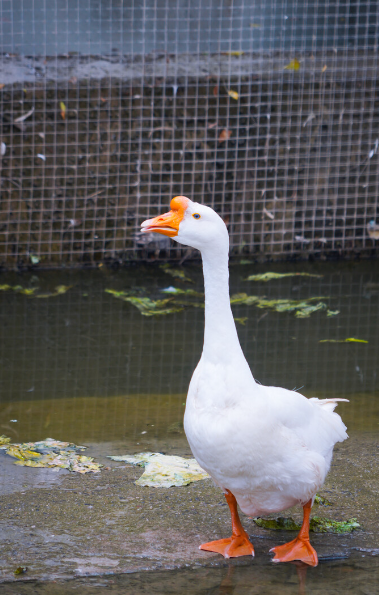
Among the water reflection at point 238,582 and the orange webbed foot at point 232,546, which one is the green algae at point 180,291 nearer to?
the orange webbed foot at point 232,546

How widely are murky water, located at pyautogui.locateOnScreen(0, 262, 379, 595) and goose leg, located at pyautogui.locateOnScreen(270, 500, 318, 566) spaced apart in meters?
0.05

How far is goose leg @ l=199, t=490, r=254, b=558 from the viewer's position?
2.73m

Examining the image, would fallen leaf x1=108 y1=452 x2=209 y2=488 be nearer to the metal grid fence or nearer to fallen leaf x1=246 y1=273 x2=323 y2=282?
fallen leaf x1=246 y1=273 x2=323 y2=282

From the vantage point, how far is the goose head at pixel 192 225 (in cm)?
262

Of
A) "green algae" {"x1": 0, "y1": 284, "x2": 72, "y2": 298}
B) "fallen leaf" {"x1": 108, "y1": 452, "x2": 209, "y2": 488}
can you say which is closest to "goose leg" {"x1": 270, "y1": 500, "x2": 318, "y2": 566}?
"fallen leaf" {"x1": 108, "y1": 452, "x2": 209, "y2": 488}

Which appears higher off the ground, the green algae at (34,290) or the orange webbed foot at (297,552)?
the green algae at (34,290)

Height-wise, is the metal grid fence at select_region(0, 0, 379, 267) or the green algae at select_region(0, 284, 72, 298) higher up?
the metal grid fence at select_region(0, 0, 379, 267)

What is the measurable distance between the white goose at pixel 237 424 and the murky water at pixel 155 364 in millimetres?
273

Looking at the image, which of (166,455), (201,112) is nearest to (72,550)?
(166,455)

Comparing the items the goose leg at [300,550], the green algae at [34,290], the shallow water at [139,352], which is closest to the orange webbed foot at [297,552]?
the goose leg at [300,550]

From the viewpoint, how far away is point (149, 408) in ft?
13.7

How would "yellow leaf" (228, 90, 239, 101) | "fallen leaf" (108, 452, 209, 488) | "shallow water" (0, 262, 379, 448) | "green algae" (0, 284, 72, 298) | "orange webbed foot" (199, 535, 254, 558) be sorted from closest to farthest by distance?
"orange webbed foot" (199, 535, 254, 558) → "fallen leaf" (108, 452, 209, 488) → "shallow water" (0, 262, 379, 448) → "green algae" (0, 284, 72, 298) → "yellow leaf" (228, 90, 239, 101)

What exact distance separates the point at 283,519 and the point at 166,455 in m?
0.76

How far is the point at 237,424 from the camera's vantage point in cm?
250
